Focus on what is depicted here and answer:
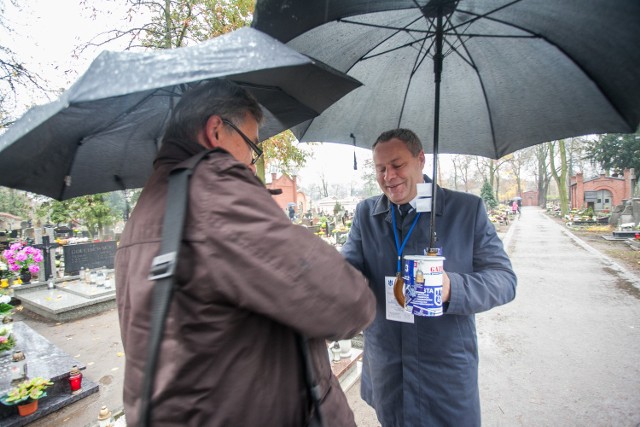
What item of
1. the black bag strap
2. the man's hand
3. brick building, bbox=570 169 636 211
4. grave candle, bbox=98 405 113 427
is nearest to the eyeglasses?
the black bag strap

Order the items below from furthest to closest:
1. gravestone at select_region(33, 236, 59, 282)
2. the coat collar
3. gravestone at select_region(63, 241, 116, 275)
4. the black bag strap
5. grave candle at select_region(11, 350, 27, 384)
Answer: gravestone at select_region(63, 241, 116, 275), gravestone at select_region(33, 236, 59, 282), grave candle at select_region(11, 350, 27, 384), the coat collar, the black bag strap

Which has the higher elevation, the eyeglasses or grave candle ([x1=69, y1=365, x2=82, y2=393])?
the eyeglasses

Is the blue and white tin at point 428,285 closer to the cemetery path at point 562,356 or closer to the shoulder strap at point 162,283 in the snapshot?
the shoulder strap at point 162,283

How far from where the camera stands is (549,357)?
4.58m

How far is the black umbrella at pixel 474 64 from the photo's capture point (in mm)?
1498

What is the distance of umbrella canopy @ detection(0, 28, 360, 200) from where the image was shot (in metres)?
0.86

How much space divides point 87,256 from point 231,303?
11815mm

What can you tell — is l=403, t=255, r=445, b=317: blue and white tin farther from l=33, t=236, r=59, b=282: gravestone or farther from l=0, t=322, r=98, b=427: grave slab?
l=33, t=236, r=59, b=282: gravestone

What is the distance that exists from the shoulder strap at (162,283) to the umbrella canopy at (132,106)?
1.05 feet

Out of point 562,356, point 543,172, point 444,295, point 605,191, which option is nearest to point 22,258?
point 444,295

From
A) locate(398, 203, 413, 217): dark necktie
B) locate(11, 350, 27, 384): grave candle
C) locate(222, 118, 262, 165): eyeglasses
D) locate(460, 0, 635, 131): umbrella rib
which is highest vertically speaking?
locate(460, 0, 635, 131): umbrella rib

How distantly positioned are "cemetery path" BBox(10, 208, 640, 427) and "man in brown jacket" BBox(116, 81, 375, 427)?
278 centimetres

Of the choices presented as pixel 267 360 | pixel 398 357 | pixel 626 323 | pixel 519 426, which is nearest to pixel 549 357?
pixel 519 426

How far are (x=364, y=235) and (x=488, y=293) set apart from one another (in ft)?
2.45
